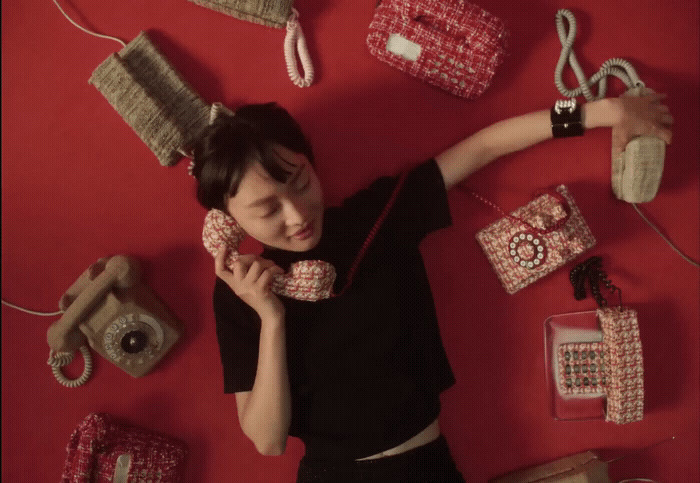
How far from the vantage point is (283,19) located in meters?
1.66

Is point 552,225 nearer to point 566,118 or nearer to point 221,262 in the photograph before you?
point 566,118

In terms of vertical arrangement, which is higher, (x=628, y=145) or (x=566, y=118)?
(x=566, y=118)

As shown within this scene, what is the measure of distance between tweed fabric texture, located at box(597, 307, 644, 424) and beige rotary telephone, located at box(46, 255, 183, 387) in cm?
137

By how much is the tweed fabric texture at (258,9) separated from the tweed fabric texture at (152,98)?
0.24 metres

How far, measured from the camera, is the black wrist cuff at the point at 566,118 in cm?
154

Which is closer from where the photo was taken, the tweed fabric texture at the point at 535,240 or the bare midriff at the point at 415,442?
the bare midriff at the point at 415,442

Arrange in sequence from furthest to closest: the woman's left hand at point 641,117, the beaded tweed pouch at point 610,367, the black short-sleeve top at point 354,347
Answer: the beaded tweed pouch at point 610,367 < the woman's left hand at point 641,117 < the black short-sleeve top at point 354,347

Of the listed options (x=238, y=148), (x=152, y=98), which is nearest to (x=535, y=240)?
(x=238, y=148)

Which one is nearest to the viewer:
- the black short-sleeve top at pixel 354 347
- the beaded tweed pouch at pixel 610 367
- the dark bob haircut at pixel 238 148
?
the dark bob haircut at pixel 238 148

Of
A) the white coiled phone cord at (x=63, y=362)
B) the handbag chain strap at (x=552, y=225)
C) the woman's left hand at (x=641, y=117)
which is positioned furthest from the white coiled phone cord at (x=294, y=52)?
the white coiled phone cord at (x=63, y=362)

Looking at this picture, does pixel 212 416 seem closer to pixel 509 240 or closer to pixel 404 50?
pixel 509 240

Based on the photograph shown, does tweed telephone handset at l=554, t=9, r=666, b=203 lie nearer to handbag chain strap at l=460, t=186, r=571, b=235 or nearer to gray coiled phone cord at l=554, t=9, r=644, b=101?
gray coiled phone cord at l=554, t=9, r=644, b=101

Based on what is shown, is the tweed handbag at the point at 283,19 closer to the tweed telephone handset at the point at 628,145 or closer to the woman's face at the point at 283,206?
the woman's face at the point at 283,206

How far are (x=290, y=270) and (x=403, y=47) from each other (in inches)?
30.7
